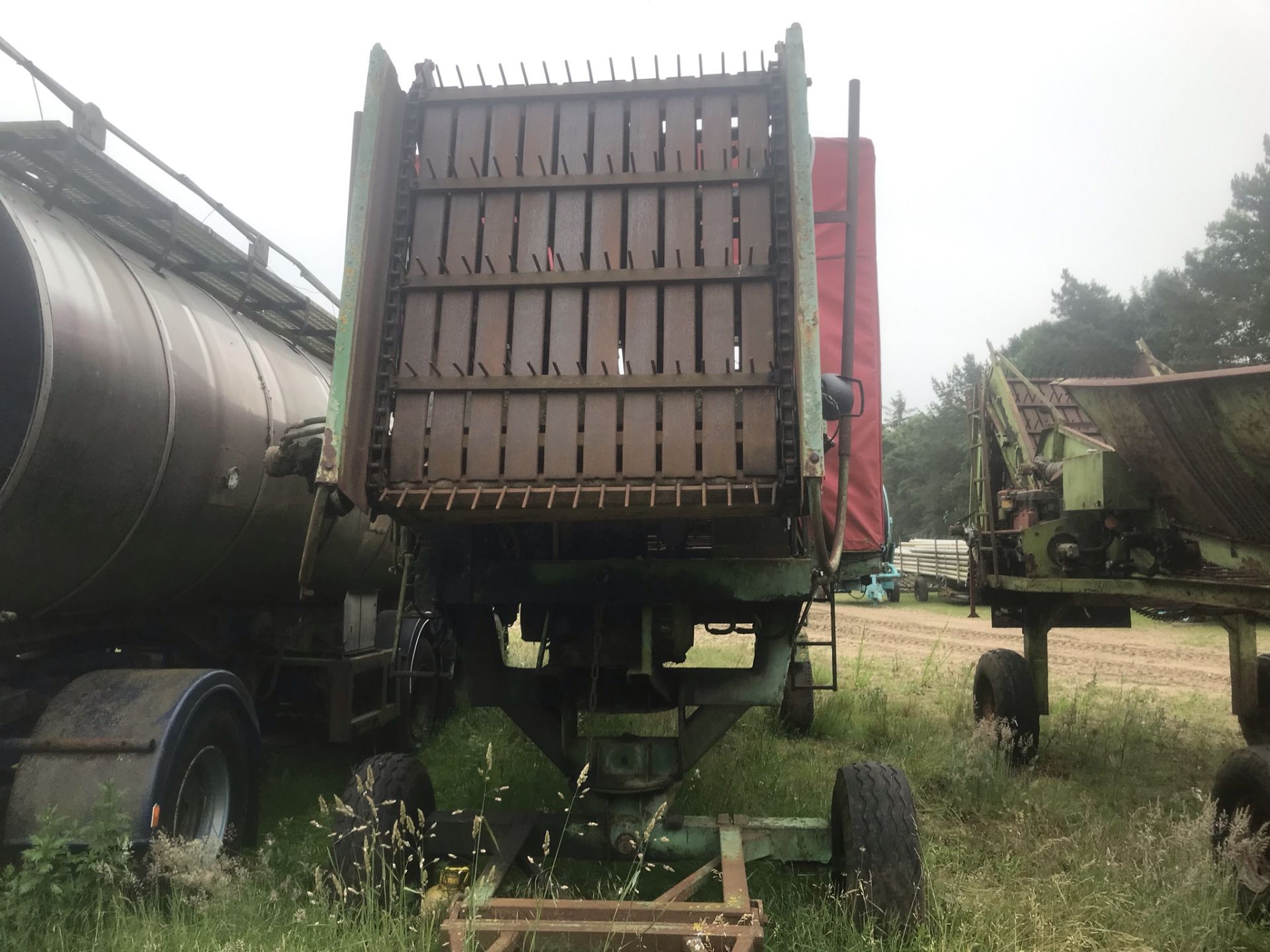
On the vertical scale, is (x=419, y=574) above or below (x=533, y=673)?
above

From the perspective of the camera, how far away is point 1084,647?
14.6 meters

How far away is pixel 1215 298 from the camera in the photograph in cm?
2734

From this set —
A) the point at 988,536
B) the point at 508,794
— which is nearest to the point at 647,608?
the point at 508,794

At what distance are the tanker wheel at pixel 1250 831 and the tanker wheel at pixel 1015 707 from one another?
2573 mm

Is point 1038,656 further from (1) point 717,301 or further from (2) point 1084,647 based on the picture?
(2) point 1084,647

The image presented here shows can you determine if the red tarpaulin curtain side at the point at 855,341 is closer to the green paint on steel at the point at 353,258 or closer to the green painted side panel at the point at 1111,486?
the green painted side panel at the point at 1111,486

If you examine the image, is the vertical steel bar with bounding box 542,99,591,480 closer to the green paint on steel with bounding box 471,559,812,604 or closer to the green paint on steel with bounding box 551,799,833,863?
the green paint on steel with bounding box 471,559,812,604

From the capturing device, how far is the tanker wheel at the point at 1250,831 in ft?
11.1

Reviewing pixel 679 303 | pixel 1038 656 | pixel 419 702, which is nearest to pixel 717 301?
pixel 679 303

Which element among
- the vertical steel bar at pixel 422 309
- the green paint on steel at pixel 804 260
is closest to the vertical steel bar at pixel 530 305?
the vertical steel bar at pixel 422 309

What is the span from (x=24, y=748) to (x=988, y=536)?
649cm

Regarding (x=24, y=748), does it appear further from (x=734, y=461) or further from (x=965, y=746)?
(x=965, y=746)

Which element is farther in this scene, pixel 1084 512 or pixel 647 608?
pixel 1084 512

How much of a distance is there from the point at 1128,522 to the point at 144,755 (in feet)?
17.3
